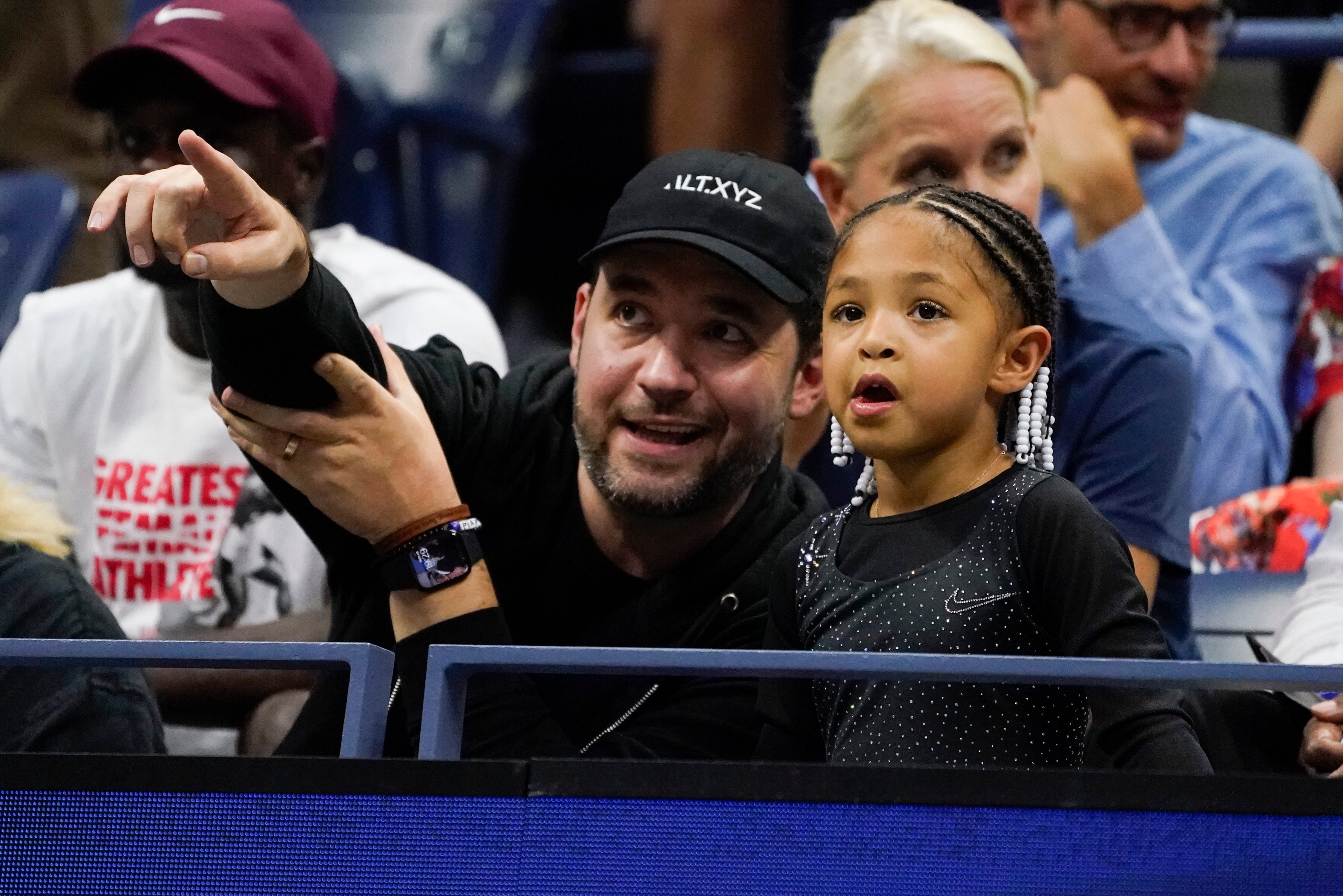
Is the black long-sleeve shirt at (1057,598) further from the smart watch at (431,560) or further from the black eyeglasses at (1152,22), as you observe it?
the black eyeglasses at (1152,22)

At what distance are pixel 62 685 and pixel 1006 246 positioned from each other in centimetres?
89

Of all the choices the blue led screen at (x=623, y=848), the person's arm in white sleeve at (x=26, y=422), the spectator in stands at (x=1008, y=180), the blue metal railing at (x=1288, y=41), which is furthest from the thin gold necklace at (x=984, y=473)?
the blue metal railing at (x=1288, y=41)

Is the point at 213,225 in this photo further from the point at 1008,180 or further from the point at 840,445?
the point at 1008,180

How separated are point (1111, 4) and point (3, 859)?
2138mm

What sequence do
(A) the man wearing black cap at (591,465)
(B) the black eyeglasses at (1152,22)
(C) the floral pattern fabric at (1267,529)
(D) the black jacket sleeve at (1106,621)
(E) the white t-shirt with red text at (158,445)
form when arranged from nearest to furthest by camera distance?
(D) the black jacket sleeve at (1106,621)
(A) the man wearing black cap at (591,465)
(C) the floral pattern fabric at (1267,529)
(E) the white t-shirt with red text at (158,445)
(B) the black eyeglasses at (1152,22)

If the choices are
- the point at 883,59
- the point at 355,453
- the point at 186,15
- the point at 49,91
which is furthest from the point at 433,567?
the point at 49,91

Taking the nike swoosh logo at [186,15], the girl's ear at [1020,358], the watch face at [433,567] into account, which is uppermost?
the nike swoosh logo at [186,15]

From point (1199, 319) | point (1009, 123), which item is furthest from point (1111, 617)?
point (1199, 319)

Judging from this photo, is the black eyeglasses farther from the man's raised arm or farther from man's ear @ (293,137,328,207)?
the man's raised arm

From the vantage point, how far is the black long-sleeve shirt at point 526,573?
4.94ft

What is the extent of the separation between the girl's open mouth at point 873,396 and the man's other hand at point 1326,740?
1.40 ft

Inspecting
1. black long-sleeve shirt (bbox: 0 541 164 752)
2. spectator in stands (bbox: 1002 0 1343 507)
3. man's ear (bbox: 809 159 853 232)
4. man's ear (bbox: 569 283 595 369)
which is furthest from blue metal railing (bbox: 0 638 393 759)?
spectator in stands (bbox: 1002 0 1343 507)

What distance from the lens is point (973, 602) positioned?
51.0 inches

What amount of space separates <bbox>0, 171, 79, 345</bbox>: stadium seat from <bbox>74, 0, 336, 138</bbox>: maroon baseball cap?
0.75 metres
